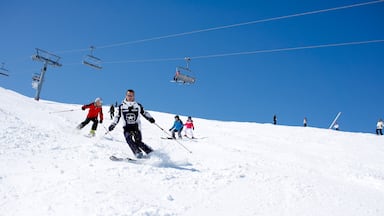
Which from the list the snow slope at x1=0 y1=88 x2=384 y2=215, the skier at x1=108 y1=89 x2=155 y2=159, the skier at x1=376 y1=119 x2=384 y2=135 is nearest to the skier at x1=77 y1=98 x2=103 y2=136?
the snow slope at x1=0 y1=88 x2=384 y2=215

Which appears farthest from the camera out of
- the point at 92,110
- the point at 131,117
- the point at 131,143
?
the point at 92,110

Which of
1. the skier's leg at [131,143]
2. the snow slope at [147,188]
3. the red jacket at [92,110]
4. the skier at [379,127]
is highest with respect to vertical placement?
the skier at [379,127]

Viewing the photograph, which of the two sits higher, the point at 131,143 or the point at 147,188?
the point at 131,143

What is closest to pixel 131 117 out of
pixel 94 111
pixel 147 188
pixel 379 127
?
pixel 147 188

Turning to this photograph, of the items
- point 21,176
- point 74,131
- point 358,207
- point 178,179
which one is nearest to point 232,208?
point 178,179

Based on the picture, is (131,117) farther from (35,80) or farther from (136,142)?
(35,80)

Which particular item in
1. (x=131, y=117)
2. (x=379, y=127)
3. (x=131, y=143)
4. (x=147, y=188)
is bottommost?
(x=147, y=188)

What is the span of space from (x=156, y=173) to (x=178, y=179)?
473 millimetres

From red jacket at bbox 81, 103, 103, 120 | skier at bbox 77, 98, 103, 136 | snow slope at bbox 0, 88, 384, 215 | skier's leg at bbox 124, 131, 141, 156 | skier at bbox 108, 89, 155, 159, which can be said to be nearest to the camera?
snow slope at bbox 0, 88, 384, 215

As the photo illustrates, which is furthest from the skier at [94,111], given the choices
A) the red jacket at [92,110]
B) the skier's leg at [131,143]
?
the skier's leg at [131,143]

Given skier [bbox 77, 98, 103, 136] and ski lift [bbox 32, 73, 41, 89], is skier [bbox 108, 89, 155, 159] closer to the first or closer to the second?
skier [bbox 77, 98, 103, 136]

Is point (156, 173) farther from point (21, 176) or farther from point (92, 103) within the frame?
point (92, 103)

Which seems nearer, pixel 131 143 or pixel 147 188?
pixel 147 188

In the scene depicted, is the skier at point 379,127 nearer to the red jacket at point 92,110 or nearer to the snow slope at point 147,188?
the snow slope at point 147,188
